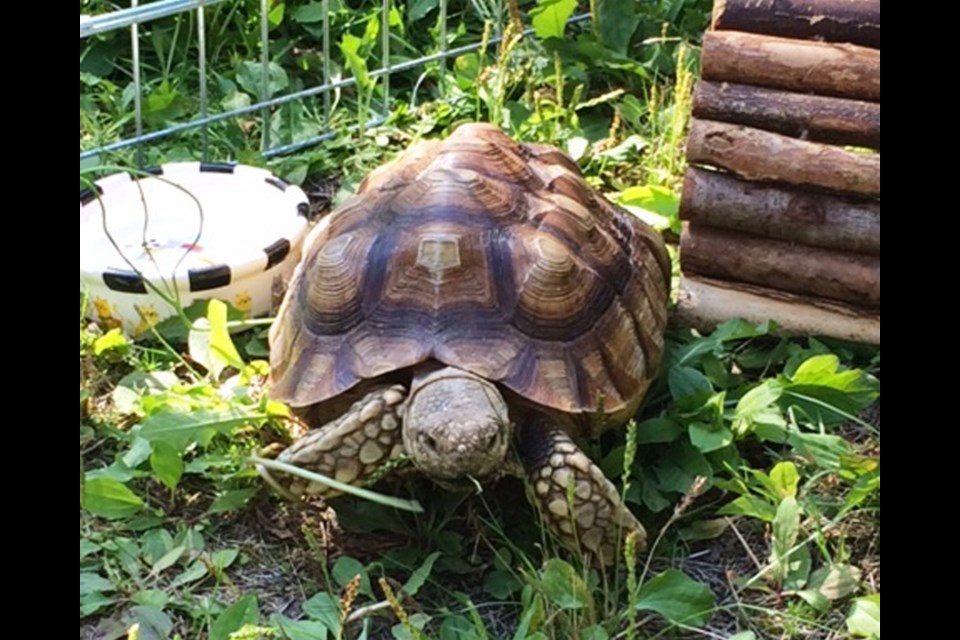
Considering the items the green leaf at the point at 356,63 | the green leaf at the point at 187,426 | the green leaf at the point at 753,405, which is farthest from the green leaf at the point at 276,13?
the green leaf at the point at 753,405

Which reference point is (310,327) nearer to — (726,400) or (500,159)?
(500,159)

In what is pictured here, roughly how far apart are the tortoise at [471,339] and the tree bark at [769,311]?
328 mm

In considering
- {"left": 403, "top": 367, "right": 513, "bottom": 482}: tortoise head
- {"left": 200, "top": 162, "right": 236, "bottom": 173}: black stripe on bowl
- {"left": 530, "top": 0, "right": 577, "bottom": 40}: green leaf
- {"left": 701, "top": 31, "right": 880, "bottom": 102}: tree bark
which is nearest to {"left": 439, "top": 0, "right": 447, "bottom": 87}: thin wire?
{"left": 530, "top": 0, "right": 577, "bottom": 40}: green leaf

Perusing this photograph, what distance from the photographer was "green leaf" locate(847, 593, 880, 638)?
2328 mm

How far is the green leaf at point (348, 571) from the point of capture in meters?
2.41

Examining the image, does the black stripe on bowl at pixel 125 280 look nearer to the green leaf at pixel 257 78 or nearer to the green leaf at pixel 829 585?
the green leaf at pixel 257 78

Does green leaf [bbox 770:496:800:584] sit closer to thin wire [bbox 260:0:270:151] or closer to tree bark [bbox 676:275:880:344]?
tree bark [bbox 676:275:880:344]

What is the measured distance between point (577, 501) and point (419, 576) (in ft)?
0.94

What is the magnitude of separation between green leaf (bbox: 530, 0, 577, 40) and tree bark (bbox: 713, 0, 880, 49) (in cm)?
107

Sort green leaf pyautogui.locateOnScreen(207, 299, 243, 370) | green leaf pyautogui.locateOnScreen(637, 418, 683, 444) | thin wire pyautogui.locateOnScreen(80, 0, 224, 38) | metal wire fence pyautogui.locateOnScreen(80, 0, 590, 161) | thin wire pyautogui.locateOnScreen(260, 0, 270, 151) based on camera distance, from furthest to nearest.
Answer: thin wire pyautogui.locateOnScreen(260, 0, 270, 151)
metal wire fence pyautogui.locateOnScreen(80, 0, 590, 161)
thin wire pyautogui.locateOnScreen(80, 0, 224, 38)
green leaf pyautogui.locateOnScreen(207, 299, 243, 370)
green leaf pyautogui.locateOnScreen(637, 418, 683, 444)

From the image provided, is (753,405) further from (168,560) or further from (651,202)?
(168,560)

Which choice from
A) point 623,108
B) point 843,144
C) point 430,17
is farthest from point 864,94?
point 430,17

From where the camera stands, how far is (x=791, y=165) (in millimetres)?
2930

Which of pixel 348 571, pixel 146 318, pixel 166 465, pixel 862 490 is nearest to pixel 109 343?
pixel 146 318
